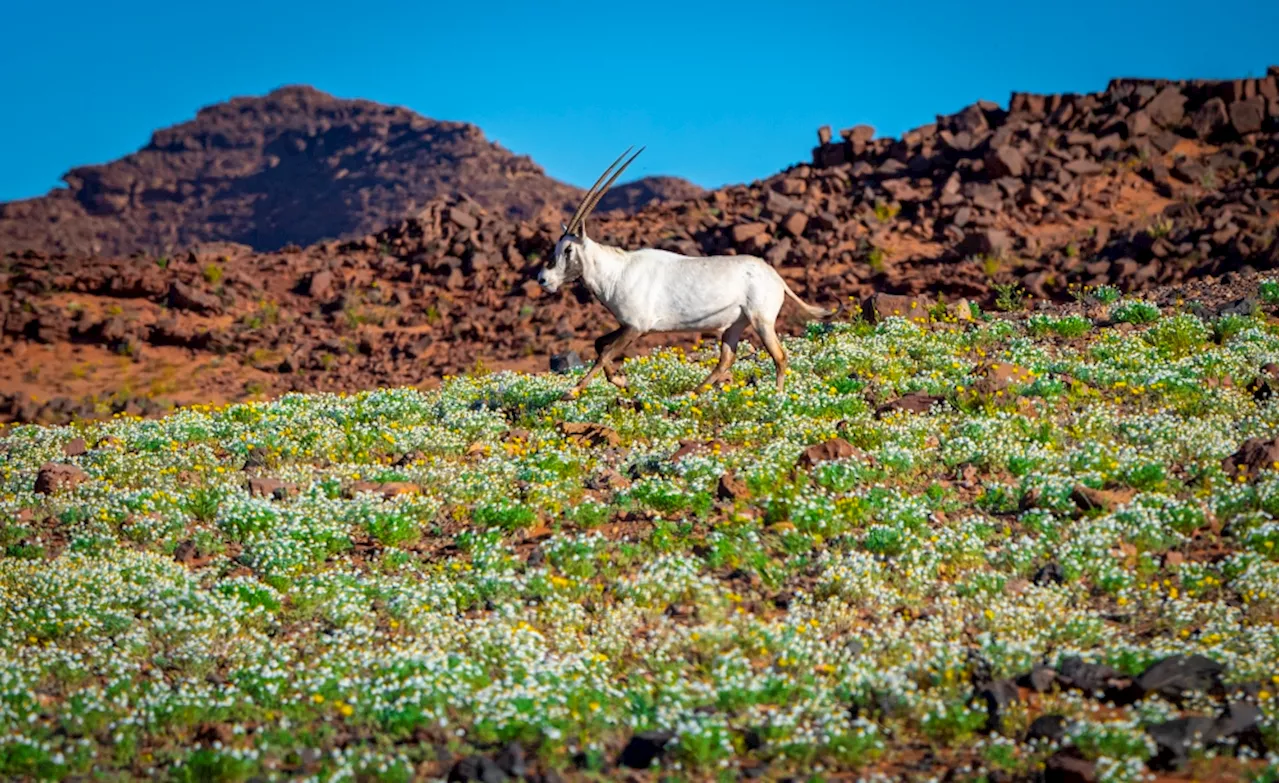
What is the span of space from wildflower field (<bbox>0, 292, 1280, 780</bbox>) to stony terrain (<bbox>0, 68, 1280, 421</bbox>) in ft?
39.8

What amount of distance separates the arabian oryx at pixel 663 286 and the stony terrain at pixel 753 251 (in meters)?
11.0

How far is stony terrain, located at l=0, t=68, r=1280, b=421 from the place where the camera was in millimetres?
30203

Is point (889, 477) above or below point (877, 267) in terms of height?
below

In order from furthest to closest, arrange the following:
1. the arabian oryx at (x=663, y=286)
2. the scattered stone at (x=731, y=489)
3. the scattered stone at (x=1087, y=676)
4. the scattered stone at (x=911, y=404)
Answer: the arabian oryx at (x=663, y=286) < the scattered stone at (x=911, y=404) < the scattered stone at (x=731, y=489) < the scattered stone at (x=1087, y=676)

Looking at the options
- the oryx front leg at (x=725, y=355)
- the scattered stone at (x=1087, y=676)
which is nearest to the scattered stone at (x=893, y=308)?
the oryx front leg at (x=725, y=355)

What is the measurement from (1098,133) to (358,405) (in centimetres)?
3077

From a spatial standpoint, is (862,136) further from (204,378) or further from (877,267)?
(204,378)

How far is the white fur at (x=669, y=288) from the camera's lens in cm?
1600

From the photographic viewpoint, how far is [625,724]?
8.43m

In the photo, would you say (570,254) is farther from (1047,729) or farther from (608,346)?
(1047,729)

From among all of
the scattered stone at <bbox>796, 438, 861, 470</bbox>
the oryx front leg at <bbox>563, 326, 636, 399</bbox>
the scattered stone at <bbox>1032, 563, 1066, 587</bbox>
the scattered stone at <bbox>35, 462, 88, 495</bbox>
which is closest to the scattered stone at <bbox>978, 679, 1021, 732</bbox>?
the scattered stone at <bbox>1032, 563, 1066, 587</bbox>

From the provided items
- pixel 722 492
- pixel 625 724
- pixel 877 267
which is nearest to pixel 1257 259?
pixel 877 267

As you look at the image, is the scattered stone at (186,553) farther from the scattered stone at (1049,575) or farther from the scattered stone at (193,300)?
the scattered stone at (193,300)

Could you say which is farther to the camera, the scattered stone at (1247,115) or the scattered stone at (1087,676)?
the scattered stone at (1247,115)
